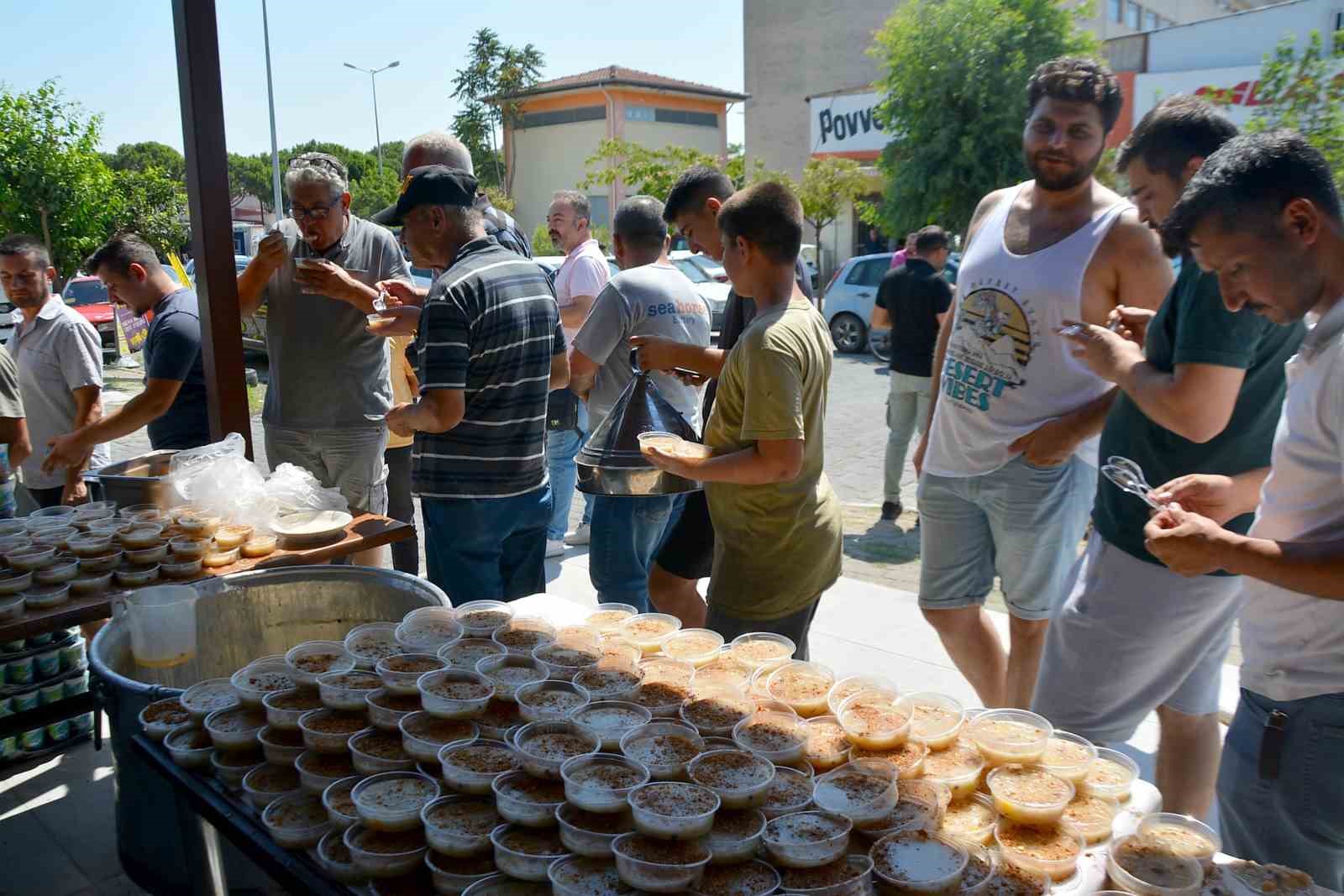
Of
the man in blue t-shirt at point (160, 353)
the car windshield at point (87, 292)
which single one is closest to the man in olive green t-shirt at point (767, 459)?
the man in blue t-shirt at point (160, 353)

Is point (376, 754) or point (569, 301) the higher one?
point (569, 301)

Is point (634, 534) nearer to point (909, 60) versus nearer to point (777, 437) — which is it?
point (777, 437)

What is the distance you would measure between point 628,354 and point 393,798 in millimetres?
2873

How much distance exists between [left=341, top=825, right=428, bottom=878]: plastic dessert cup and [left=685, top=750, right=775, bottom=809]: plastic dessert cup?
454mm

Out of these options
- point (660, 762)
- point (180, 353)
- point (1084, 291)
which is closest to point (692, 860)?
point (660, 762)

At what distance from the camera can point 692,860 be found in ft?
4.60

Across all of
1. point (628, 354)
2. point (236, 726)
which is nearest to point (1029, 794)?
point (236, 726)

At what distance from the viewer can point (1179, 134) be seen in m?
2.41

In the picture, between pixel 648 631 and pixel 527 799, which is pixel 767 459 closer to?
pixel 648 631

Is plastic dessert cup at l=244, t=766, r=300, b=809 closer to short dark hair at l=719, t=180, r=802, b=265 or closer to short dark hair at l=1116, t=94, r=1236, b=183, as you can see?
short dark hair at l=719, t=180, r=802, b=265

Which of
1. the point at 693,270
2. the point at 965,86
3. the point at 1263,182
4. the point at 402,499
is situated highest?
the point at 965,86

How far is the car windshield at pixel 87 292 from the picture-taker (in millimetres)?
16562

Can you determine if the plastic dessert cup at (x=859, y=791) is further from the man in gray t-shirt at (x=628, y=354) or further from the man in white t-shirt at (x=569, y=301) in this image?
the man in white t-shirt at (x=569, y=301)

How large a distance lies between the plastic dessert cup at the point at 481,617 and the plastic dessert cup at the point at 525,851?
0.71 metres
